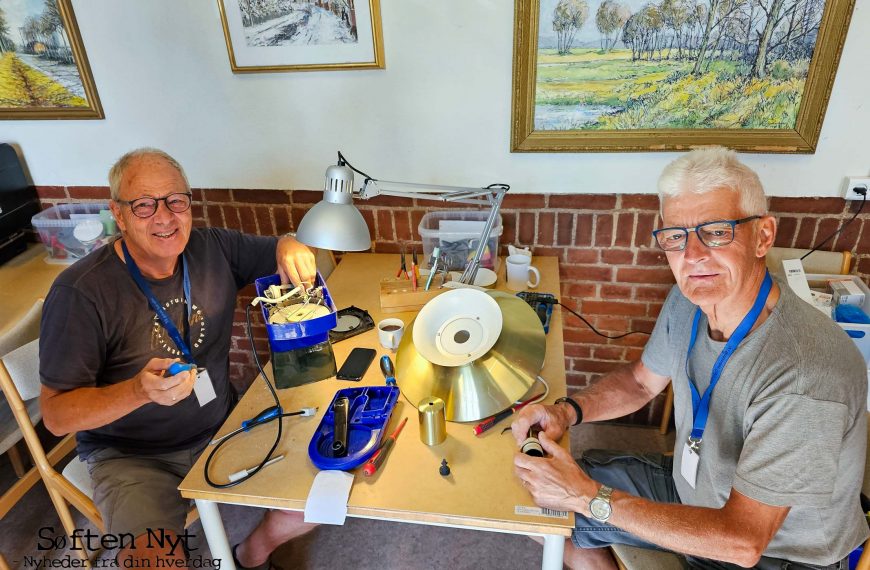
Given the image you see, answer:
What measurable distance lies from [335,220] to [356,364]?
0.43 metres

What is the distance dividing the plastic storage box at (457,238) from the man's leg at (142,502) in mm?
1099

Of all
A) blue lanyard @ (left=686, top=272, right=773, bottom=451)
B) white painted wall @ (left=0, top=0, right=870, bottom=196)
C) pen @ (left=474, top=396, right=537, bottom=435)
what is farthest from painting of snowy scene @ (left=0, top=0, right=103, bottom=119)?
blue lanyard @ (left=686, top=272, right=773, bottom=451)

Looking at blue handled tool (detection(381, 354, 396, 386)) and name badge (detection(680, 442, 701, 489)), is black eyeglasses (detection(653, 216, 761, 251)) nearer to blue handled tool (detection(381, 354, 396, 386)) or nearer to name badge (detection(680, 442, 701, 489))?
name badge (detection(680, 442, 701, 489))

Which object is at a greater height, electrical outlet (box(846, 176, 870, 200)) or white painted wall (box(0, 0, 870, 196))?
white painted wall (box(0, 0, 870, 196))

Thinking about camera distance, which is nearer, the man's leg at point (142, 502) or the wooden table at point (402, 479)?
the wooden table at point (402, 479)

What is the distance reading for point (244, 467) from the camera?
1.22 meters

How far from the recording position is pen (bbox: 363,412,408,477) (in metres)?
1.17

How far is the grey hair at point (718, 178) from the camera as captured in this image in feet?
3.77

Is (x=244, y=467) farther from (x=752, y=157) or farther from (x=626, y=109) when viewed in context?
(x=752, y=157)

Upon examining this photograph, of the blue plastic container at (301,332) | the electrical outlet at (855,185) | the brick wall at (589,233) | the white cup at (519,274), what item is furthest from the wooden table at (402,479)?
the electrical outlet at (855,185)

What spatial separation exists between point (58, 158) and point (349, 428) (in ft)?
6.42

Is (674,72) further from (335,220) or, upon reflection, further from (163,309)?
(163,309)

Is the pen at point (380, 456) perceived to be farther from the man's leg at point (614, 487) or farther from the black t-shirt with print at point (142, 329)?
Answer: the black t-shirt with print at point (142, 329)

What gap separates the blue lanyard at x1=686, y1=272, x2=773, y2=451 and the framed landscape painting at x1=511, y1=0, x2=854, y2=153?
85 cm
